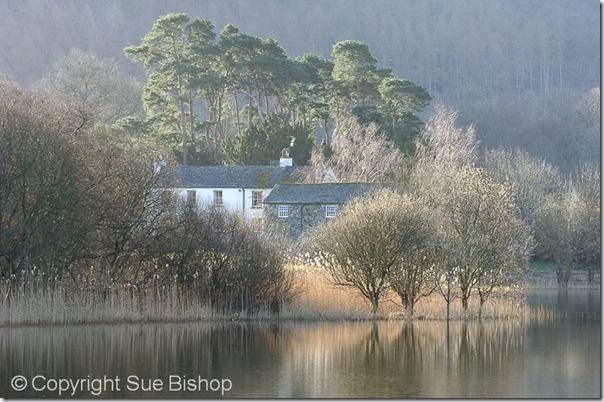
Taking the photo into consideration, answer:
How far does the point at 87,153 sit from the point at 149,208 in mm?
2292

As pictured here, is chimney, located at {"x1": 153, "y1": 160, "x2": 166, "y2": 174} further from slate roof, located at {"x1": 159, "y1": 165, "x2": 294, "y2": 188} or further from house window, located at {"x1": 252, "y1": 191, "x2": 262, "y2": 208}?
house window, located at {"x1": 252, "y1": 191, "x2": 262, "y2": 208}

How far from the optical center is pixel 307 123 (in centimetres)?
7675

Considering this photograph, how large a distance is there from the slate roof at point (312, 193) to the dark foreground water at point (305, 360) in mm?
20683

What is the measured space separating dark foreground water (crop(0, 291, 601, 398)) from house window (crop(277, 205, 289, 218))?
2249 centimetres

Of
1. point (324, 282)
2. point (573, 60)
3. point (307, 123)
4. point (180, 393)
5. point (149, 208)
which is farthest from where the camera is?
point (573, 60)

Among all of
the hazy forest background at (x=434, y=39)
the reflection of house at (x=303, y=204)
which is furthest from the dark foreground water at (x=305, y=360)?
the hazy forest background at (x=434, y=39)

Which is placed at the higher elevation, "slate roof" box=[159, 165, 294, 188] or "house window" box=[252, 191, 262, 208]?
"slate roof" box=[159, 165, 294, 188]

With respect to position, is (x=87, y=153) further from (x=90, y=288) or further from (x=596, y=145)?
(x=596, y=145)

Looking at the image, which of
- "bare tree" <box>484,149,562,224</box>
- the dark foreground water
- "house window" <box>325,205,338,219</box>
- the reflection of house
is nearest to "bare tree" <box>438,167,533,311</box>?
the dark foreground water

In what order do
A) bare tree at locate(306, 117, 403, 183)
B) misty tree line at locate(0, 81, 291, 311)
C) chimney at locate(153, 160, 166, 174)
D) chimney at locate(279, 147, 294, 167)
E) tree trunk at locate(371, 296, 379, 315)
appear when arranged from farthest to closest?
chimney at locate(279, 147, 294, 167), bare tree at locate(306, 117, 403, 183), chimney at locate(153, 160, 166, 174), tree trunk at locate(371, 296, 379, 315), misty tree line at locate(0, 81, 291, 311)

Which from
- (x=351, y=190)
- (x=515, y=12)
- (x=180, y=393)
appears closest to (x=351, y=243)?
(x=180, y=393)

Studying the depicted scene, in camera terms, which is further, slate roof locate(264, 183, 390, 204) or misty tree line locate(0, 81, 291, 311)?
slate roof locate(264, 183, 390, 204)

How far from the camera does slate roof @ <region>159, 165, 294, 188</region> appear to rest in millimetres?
62781

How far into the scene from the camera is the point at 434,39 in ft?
504
